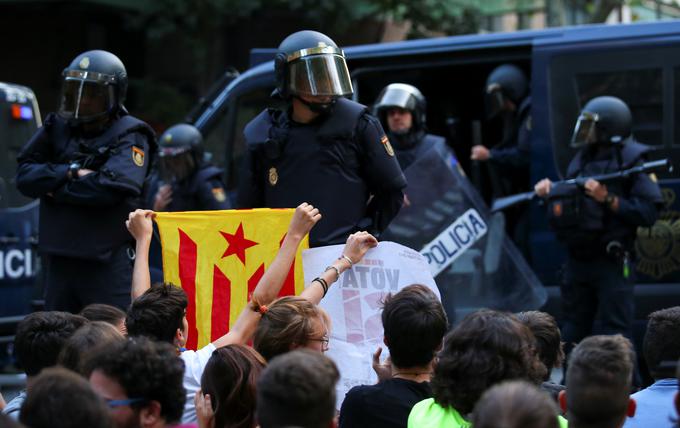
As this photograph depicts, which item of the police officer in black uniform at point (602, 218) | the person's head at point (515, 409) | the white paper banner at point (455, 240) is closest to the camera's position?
the person's head at point (515, 409)

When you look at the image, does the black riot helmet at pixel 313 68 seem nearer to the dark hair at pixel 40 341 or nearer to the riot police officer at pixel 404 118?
the dark hair at pixel 40 341

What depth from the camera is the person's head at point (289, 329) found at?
421cm

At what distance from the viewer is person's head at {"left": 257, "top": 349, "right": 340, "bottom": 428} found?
2910 mm

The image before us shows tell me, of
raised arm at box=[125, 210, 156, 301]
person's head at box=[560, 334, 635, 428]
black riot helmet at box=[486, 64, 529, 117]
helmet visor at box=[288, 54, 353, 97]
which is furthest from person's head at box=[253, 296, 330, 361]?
black riot helmet at box=[486, 64, 529, 117]

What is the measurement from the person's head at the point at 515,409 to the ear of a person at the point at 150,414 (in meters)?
1.00

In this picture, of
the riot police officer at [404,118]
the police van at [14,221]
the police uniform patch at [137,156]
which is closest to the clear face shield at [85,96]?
the police uniform patch at [137,156]

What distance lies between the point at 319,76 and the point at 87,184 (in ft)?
4.83

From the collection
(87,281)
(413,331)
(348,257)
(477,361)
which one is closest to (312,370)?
(477,361)

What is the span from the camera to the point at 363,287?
17.1 ft

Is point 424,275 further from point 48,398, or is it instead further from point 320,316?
point 48,398

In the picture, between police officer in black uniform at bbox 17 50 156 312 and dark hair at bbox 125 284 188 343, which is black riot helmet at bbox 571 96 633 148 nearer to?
police officer in black uniform at bbox 17 50 156 312

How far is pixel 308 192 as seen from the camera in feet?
18.3

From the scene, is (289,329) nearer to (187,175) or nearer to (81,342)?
(81,342)

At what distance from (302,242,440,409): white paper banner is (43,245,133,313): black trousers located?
5.00 feet
